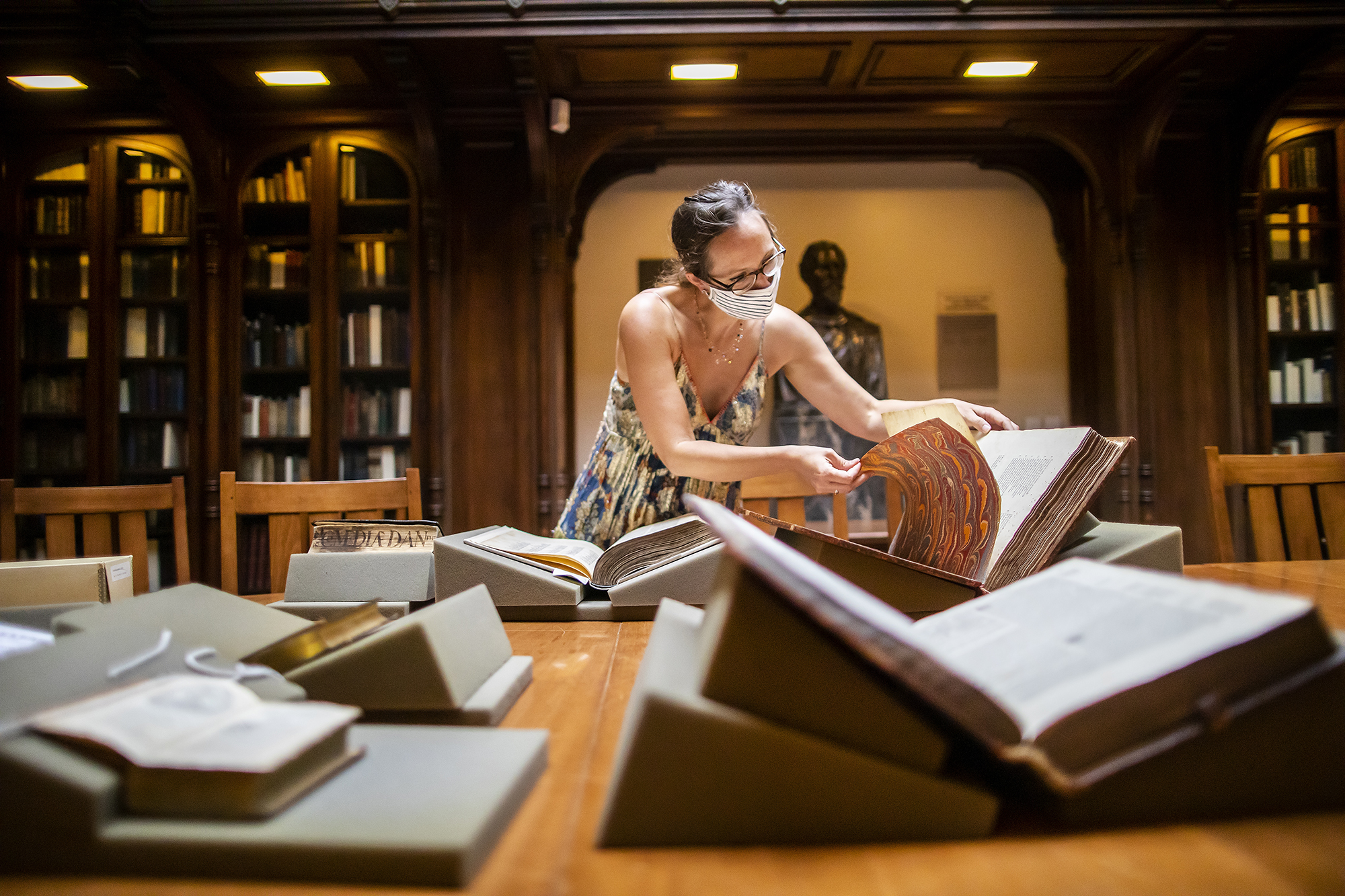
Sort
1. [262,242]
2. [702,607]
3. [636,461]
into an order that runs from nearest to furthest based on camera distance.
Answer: [702,607], [636,461], [262,242]

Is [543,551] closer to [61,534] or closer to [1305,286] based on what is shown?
[61,534]

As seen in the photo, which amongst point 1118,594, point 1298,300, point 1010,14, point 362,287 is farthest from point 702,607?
point 1298,300

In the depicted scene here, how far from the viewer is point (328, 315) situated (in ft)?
11.5

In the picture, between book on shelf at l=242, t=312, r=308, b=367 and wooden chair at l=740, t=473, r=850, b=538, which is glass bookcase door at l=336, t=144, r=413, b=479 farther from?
wooden chair at l=740, t=473, r=850, b=538

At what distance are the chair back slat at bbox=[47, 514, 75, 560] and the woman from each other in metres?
1.19

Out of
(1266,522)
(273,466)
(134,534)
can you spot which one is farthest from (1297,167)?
(273,466)

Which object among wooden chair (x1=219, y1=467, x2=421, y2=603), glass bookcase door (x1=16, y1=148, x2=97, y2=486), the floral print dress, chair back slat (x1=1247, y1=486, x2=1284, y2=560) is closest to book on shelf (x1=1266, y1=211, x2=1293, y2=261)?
chair back slat (x1=1247, y1=486, x2=1284, y2=560)

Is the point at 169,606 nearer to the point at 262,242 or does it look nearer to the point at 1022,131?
the point at 262,242

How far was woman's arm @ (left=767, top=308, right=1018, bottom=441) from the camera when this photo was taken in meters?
1.48

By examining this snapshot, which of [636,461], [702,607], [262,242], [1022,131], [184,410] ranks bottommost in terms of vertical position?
[702,607]

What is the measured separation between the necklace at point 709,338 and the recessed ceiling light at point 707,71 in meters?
2.11

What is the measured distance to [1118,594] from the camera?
450 mm

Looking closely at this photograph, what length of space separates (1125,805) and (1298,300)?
15.0ft

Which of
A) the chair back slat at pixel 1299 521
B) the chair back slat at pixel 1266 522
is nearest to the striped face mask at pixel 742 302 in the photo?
the chair back slat at pixel 1266 522
